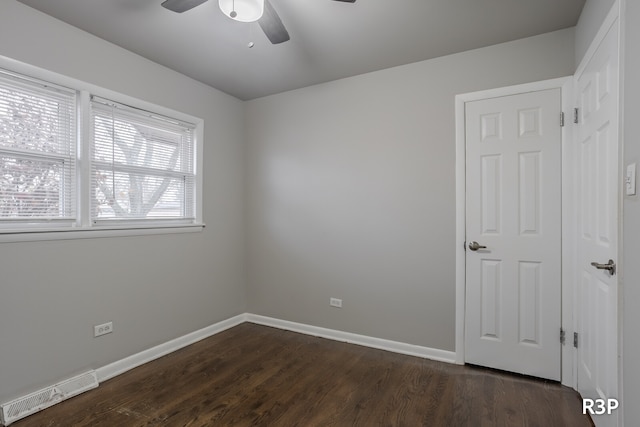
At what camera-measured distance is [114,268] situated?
2.61m

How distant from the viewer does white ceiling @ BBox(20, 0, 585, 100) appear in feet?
6.95

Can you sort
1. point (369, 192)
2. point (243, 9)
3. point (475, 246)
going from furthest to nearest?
point (369, 192) < point (475, 246) < point (243, 9)

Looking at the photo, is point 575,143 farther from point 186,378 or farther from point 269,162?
point 186,378

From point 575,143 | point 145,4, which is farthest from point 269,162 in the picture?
point 575,143

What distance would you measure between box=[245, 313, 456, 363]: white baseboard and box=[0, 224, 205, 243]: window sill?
135 centimetres

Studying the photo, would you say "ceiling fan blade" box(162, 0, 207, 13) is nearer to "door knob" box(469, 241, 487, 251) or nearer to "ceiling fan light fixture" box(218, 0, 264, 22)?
"ceiling fan light fixture" box(218, 0, 264, 22)

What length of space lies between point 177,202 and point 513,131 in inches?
120

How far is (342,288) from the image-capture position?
3283 mm

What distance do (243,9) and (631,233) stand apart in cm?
215

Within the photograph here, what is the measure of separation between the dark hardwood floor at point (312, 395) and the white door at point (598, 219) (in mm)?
426

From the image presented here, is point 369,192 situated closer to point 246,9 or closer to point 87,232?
point 246,9

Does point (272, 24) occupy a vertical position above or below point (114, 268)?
Result: above

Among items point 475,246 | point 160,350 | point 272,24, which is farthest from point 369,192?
point 160,350

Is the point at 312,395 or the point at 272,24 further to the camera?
the point at 312,395
